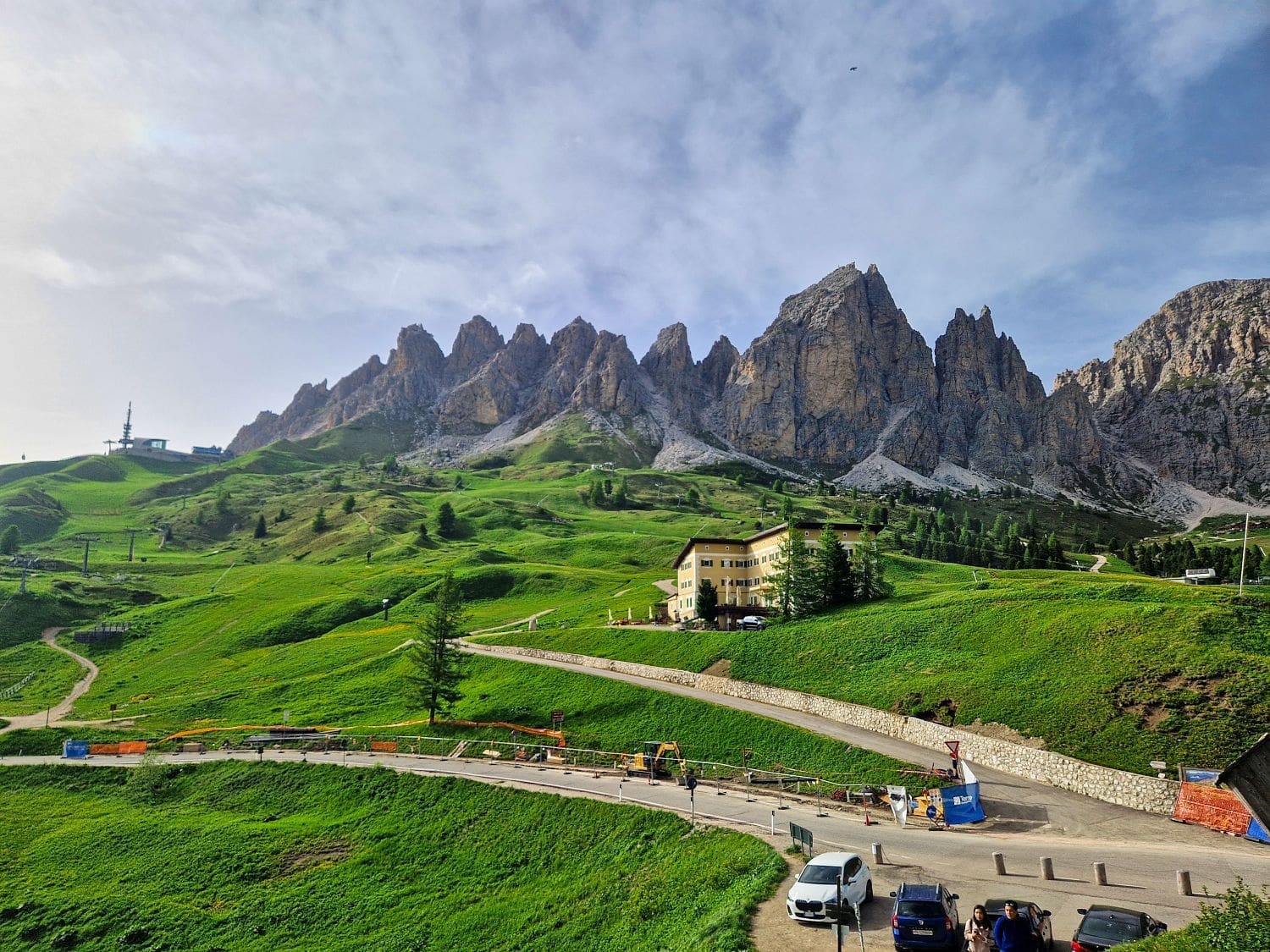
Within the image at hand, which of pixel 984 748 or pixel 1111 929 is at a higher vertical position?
pixel 1111 929

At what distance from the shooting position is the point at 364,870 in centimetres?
3594

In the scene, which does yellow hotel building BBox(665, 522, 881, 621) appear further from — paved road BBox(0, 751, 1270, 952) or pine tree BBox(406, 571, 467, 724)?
paved road BBox(0, 751, 1270, 952)

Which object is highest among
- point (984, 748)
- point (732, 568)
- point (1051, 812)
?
point (732, 568)

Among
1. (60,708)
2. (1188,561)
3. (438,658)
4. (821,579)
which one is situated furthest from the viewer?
(1188,561)

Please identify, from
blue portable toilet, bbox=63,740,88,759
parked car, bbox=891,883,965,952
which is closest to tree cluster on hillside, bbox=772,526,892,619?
parked car, bbox=891,883,965,952

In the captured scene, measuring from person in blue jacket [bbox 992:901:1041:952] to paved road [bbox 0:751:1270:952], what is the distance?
2.61 meters

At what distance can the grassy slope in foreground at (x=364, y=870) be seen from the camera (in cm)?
2628

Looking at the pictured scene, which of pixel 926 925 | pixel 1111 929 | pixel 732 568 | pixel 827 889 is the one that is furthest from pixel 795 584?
pixel 1111 929

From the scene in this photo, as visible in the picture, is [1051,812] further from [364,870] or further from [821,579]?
[821,579]

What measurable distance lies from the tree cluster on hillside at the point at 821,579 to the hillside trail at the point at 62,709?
2593 inches

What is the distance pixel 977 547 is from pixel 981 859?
145 meters

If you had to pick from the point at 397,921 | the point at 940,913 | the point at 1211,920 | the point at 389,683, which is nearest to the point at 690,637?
the point at 389,683

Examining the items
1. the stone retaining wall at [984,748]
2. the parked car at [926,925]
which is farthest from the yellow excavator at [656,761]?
the parked car at [926,925]

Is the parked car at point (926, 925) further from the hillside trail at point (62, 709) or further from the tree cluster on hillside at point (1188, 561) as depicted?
the tree cluster on hillside at point (1188, 561)
